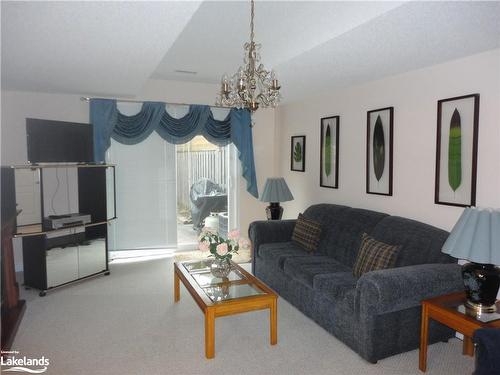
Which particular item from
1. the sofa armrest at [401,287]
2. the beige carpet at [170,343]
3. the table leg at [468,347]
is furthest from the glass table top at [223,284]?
the table leg at [468,347]

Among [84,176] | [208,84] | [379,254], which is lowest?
[379,254]

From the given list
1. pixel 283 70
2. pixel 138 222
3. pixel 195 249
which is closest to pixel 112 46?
pixel 283 70

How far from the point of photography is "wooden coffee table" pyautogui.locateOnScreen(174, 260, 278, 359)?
106 inches

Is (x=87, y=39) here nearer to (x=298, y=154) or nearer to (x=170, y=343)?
(x=170, y=343)

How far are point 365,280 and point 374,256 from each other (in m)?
0.55

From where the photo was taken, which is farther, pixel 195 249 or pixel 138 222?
pixel 195 249

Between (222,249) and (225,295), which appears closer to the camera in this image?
(225,295)

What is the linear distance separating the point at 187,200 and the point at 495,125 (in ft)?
13.6

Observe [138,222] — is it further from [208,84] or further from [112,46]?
[112,46]

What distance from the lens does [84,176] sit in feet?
15.1

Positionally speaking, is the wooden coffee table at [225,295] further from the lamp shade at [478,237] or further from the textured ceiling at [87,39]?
the textured ceiling at [87,39]

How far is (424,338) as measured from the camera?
2.52m

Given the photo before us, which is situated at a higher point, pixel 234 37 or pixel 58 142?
pixel 234 37

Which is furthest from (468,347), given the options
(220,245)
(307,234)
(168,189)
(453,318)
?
(168,189)
